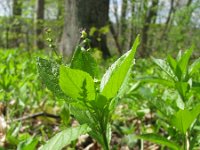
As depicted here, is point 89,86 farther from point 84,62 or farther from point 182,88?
point 182,88

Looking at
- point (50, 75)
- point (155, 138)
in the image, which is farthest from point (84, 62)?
point (155, 138)

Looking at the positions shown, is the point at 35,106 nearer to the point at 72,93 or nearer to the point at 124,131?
the point at 124,131

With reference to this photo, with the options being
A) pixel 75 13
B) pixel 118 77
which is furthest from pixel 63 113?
pixel 75 13

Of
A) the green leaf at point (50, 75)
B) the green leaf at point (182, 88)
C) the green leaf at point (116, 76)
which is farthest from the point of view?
the green leaf at point (182, 88)

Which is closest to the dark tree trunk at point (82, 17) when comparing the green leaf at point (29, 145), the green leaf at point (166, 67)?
the green leaf at point (166, 67)

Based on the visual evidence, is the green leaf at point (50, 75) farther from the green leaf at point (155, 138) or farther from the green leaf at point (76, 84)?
the green leaf at point (155, 138)
